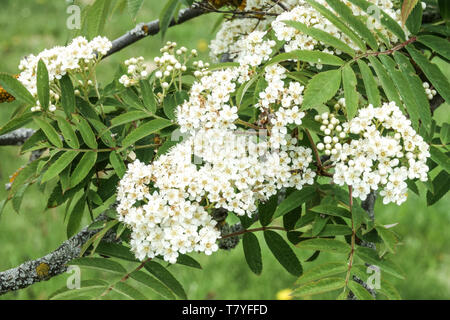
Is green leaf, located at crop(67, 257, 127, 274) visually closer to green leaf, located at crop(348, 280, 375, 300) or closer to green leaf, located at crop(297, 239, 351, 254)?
green leaf, located at crop(297, 239, 351, 254)

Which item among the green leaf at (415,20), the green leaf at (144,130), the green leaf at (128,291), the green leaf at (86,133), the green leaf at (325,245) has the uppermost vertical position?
the green leaf at (415,20)

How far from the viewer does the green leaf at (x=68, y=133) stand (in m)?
1.40

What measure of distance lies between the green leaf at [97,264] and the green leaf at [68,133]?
0.30m

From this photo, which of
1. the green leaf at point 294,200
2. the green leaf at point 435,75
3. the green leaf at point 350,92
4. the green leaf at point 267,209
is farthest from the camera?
the green leaf at point 267,209

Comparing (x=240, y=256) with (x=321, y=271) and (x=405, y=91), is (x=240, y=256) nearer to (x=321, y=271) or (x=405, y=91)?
(x=321, y=271)

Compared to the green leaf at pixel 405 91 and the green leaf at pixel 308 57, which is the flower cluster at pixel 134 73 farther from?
the green leaf at pixel 405 91

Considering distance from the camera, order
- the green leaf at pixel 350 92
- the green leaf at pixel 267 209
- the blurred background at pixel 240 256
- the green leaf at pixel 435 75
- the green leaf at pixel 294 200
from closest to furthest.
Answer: the green leaf at pixel 350 92 → the green leaf at pixel 435 75 → the green leaf at pixel 294 200 → the green leaf at pixel 267 209 → the blurred background at pixel 240 256

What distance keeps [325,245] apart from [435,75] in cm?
50

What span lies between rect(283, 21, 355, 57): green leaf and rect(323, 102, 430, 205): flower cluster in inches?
6.5

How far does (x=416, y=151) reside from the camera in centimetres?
126

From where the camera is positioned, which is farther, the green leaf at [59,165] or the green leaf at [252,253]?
the green leaf at [252,253]

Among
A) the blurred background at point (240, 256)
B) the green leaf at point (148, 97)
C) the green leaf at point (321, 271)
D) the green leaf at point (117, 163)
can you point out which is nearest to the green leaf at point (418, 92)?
the green leaf at point (321, 271)
